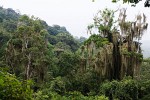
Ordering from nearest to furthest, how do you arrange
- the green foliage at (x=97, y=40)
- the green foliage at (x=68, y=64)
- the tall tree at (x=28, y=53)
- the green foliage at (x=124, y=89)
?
the green foliage at (x=124, y=89)
the green foliage at (x=97, y=40)
the green foliage at (x=68, y=64)
the tall tree at (x=28, y=53)

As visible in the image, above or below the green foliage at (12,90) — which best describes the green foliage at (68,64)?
above

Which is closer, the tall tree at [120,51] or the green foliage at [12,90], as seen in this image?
the green foliage at [12,90]

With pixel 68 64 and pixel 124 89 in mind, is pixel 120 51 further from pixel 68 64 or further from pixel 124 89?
pixel 68 64

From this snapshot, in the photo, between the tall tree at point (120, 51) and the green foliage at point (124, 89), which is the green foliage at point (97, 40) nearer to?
the tall tree at point (120, 51)

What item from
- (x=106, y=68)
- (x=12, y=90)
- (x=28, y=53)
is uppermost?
(x=28, y=53)

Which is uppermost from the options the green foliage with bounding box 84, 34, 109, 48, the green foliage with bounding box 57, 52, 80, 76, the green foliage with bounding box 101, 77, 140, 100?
the green foliage with bounding box 84, 34, 109, 48

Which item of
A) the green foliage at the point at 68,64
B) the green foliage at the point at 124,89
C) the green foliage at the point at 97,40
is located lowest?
the green foliage at the point at 124,89

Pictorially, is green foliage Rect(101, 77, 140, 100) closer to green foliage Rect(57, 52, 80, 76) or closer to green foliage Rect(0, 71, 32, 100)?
→ green foliage Rect(57, 52, 80, 76)

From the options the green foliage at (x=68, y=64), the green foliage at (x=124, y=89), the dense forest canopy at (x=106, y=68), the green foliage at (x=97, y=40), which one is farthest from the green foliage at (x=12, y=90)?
the green foliage at (x=68, y=64)

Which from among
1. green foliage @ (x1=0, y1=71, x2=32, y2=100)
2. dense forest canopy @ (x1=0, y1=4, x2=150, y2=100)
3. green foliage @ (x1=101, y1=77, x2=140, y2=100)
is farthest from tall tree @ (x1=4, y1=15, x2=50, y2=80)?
green foliage @ (x1=0, y1=71, x2=32, y2=100)

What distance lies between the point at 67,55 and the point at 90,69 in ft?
19.4

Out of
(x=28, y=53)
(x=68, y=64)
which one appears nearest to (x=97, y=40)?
(x=68, y=64)

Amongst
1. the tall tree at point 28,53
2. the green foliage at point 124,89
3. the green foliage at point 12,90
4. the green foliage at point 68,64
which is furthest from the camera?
the tall tree at point 28,53

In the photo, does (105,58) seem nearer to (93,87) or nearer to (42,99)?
(93,87)
